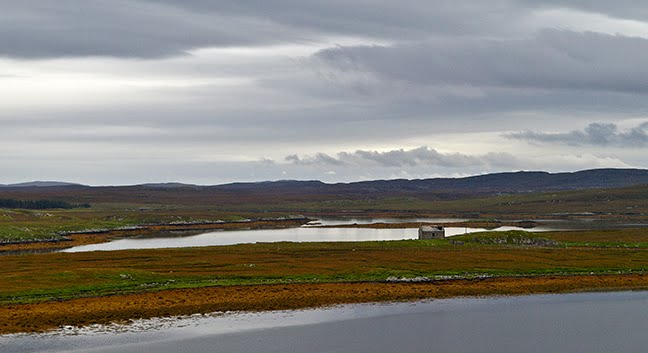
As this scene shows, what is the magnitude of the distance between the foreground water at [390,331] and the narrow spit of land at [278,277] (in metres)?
4.07

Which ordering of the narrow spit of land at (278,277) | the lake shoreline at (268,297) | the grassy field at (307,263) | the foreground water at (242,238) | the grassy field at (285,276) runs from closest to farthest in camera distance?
the lake shoreline at (268,297), the narrow spit of land at (278,277), the grassy field at (285,276), the grassy field at (307,263), the foreground water at (242,238)

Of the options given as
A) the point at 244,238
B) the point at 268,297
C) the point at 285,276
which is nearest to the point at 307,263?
the point at 285,276

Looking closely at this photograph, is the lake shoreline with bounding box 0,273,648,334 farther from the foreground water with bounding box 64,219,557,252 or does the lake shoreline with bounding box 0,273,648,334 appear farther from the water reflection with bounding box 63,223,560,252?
the foreground water with bounding box 64,219,557,252

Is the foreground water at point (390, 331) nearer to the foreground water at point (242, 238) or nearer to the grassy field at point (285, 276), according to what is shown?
the grassy field at point (285, 276)

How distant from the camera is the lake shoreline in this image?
192 ft

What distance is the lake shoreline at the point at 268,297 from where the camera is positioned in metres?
58.4

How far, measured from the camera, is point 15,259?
103 metres

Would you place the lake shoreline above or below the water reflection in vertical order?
below

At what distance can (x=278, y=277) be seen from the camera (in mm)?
78500

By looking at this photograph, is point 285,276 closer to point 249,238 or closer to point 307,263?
point 307,263

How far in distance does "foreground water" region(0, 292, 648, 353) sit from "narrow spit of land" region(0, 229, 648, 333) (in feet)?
13.3

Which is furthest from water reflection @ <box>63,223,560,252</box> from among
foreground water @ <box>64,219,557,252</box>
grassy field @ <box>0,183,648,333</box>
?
grassy field @ <box>0,183,648,333</box>

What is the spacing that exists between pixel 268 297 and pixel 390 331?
16795mm

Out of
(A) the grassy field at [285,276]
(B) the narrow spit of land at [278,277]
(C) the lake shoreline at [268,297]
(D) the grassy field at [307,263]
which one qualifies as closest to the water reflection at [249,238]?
(D) the grassy field at [307,263]
